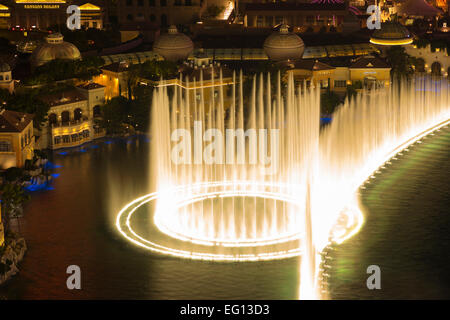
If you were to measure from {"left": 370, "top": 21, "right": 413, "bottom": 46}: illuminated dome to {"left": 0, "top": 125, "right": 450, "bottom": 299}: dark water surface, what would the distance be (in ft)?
134

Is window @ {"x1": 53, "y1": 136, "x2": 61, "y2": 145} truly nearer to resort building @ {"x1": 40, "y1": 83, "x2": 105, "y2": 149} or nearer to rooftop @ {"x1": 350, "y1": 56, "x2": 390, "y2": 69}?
resort building @ {"x1": 40, "y1": 83, "x2": 105, "y2": 149}

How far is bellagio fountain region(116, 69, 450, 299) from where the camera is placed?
8644cm

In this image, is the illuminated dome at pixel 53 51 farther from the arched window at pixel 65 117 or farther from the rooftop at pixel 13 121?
the rooftop at pixel 13 121

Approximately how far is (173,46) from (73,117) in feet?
73.4

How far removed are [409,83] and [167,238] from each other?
178ft

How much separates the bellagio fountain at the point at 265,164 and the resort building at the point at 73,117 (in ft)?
21.3

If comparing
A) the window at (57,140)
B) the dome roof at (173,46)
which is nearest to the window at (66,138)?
the window at (57,140)

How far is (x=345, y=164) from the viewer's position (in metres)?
104

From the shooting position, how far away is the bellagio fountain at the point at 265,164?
86438mm

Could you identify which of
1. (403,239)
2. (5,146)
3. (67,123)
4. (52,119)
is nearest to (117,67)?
(52,119)

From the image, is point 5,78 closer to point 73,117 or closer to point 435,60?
point 73,117

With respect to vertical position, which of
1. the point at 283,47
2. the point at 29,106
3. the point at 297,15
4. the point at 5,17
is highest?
the point at 283,47

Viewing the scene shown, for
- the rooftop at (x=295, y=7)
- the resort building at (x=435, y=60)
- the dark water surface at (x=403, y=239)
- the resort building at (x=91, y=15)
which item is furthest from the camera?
the resort building at (x=91, y=15)

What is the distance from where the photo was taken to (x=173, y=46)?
440 feet
